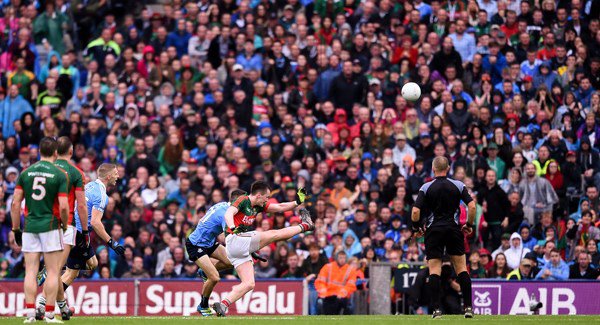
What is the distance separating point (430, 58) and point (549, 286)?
270 inches

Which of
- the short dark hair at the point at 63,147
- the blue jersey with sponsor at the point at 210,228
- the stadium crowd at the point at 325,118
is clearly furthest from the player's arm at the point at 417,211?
the stadium crowd at the point at 325,118

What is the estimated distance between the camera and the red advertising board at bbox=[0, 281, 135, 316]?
22.2 metres

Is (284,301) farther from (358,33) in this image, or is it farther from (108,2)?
(108,2)

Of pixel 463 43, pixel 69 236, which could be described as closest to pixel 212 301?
pixel 69 236

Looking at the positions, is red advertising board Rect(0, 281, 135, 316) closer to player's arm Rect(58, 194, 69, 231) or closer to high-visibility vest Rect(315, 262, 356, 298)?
high-visibility vest Rect(315, 262, 356, 298)

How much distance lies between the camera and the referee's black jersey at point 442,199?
54.5 ft

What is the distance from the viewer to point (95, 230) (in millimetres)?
16891

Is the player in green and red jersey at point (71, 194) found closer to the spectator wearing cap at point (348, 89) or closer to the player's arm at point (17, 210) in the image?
the player's arm at point (17, 210)

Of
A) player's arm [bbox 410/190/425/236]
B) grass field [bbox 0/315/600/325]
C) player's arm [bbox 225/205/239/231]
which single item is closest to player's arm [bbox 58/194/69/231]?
grass field [bbox 0/315/600/325]

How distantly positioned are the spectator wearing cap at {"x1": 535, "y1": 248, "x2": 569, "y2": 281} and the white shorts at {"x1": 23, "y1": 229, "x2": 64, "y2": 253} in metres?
10.4

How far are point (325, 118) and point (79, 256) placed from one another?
1008 cm

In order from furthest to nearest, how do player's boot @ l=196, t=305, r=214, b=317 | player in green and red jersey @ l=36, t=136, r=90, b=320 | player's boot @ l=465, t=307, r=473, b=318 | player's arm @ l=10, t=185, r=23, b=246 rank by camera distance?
player's boot @ l=196, t=305, r=214, b=317
player's boot @ l=465, t=307, r=473, b=318
player in green and red jersey @ l=36, t=136, r=90, b=320
player's arm @ l=10, t=185, r=23, b=246

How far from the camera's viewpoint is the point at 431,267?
1678 centimetres

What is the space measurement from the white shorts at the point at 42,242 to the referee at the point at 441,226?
4930mm
